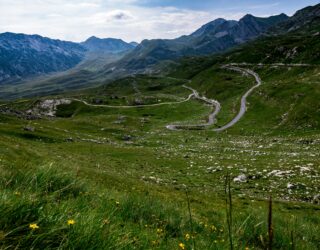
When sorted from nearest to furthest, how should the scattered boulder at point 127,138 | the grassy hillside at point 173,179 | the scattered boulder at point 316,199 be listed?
the grassy hillside at point 173,179
the scattered boulder at point 316,199
the scattered boulder at point 127,138

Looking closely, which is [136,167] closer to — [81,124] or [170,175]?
[170,175]

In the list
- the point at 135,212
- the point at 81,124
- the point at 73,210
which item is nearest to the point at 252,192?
the point at 135,212

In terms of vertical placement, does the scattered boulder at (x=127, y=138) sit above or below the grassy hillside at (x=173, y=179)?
below

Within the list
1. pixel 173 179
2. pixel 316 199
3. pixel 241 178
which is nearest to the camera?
pixel 316 199

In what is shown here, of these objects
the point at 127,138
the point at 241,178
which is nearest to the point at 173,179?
the point at 241,178

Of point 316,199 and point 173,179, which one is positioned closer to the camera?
point 316,199

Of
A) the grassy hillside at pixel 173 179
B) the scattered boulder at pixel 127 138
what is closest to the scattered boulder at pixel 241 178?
the grassy hillside at pixel 173 179

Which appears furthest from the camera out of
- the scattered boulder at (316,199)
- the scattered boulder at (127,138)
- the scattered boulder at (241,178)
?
the scattered boulder at (127,138)

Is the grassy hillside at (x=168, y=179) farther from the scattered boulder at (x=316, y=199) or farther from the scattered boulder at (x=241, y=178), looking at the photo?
the scattered boulder at (x=241, y=178)

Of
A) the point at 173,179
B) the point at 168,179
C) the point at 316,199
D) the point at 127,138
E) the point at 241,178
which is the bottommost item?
the point at 127,138

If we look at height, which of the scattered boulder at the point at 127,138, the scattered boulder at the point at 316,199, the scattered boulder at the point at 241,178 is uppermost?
the scattered boulder at the point at 316,199

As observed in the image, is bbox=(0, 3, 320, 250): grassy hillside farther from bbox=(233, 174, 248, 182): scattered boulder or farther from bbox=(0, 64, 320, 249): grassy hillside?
bbox=(233, 174, 248, 182): scattered boulder

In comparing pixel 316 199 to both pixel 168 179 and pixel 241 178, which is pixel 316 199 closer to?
pixel 241 178

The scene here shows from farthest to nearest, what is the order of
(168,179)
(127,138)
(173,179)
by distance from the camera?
1. (127,138)
2. (173,179)
3. (168,179)
